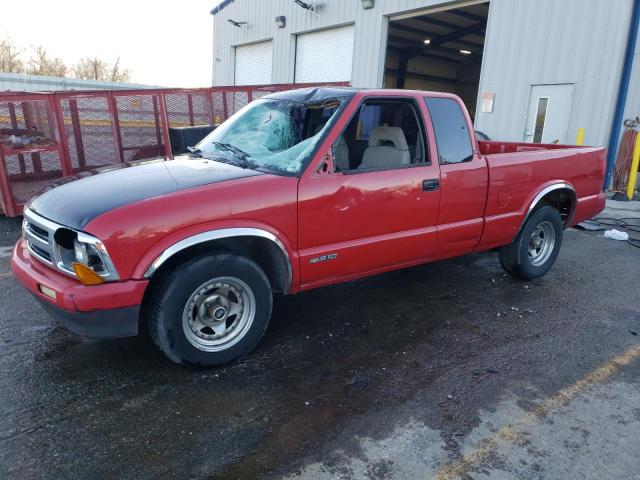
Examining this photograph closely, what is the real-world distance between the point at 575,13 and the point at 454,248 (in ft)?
28.4

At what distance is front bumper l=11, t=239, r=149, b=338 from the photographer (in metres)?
2.81

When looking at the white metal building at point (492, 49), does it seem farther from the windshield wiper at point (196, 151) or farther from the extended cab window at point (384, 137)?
the windshield wiper at point (196, 151)

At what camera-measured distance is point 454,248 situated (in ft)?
14.7

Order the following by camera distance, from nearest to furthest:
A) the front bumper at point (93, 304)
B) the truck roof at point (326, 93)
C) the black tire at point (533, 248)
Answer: the front bumper at point (93, 304) → the truck roof at point (326, 93) → the black tire at point (533, 248)

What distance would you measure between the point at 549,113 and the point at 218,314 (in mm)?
10357

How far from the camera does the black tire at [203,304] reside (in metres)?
3.04

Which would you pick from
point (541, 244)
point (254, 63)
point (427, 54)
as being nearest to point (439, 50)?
point (427, 54)

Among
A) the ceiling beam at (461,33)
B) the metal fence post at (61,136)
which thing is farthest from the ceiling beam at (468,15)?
the metal fence post at (61,136)

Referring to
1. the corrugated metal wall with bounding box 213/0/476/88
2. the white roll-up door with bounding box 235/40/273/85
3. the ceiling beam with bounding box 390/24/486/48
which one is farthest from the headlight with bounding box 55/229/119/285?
the ceiling beam with bounding box 390/24/486/48

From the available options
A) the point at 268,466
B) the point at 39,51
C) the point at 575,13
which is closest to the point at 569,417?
the point at 268,466

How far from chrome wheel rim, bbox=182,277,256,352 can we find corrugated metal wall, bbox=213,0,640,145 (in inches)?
387

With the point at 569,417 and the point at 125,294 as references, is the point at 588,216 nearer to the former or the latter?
the point at 569,417

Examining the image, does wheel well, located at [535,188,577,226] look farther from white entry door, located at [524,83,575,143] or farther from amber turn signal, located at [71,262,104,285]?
white entry door, located at [524,83,575,143]

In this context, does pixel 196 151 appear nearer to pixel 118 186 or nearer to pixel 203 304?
pixel 118 186
